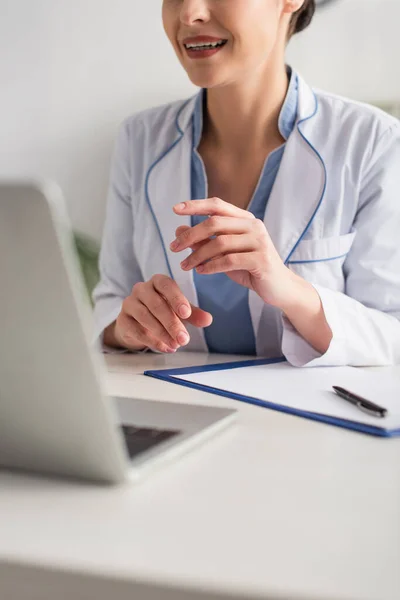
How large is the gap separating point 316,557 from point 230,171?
3.42ft

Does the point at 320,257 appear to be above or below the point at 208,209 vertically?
below

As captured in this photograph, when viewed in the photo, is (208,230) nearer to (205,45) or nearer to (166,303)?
(166,303)

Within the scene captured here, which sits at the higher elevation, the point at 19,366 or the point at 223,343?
the point at 19,366

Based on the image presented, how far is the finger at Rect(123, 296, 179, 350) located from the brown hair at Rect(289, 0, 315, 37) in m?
0.68

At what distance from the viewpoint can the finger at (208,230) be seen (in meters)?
0.89

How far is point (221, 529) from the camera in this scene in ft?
1.34

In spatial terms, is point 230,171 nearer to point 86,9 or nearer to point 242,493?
point 242,493

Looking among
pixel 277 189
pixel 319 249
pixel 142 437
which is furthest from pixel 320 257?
pixel 142 437

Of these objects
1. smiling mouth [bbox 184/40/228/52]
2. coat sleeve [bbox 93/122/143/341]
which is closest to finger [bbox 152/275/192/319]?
coat sleeve [bbox 93/122/143/341]

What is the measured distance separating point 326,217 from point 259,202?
130 millimetres

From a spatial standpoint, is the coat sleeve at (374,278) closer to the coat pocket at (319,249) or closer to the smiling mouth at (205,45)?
the coat pocket at (319,249)

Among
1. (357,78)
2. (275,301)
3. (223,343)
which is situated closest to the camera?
(275,301)

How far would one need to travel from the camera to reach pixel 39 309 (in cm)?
41

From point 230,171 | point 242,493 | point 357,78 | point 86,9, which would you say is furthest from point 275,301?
point 86,9
